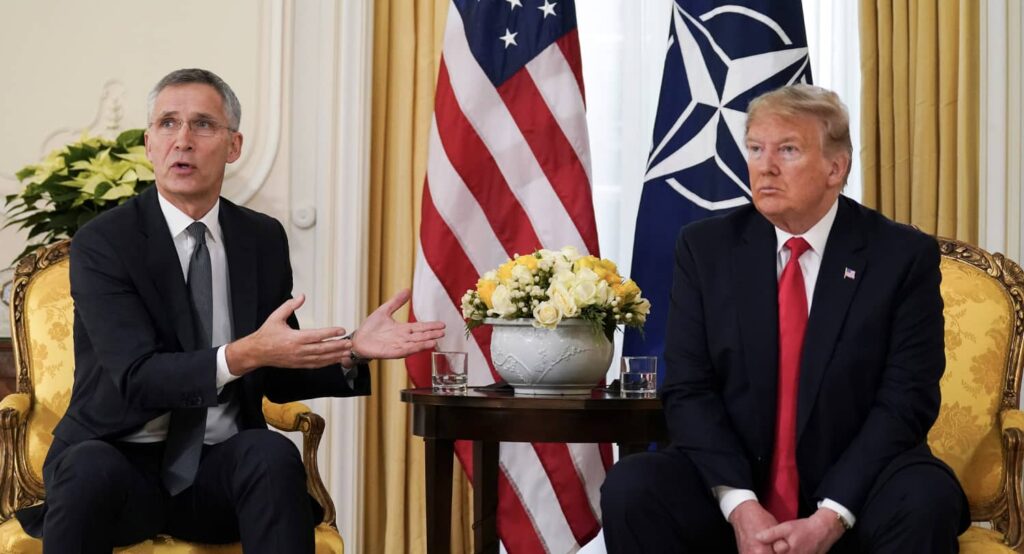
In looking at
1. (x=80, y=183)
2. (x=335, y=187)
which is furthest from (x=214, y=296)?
(x=335, y=187)

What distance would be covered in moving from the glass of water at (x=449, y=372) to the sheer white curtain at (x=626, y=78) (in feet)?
4.61

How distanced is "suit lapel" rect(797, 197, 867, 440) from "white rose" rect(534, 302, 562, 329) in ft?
2.00

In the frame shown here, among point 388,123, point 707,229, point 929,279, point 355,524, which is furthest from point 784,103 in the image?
point 355,524

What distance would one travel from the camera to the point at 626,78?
4.29 metres

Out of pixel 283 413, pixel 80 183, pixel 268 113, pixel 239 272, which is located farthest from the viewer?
pixel 268 113

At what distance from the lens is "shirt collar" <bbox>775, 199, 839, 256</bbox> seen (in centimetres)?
260

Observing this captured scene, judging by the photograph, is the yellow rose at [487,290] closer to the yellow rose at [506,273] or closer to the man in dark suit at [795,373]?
the yellow rose at [506,273]

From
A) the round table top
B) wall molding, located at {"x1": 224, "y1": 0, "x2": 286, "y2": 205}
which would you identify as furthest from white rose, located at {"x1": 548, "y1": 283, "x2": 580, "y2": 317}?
wall molding, located at {"x1": 224, "y1": 0, "x2": 286, "y2": 205}

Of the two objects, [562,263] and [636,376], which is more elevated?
[562,263]

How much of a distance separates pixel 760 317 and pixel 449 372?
2.75ft

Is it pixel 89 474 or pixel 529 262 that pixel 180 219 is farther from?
pixel 529 262

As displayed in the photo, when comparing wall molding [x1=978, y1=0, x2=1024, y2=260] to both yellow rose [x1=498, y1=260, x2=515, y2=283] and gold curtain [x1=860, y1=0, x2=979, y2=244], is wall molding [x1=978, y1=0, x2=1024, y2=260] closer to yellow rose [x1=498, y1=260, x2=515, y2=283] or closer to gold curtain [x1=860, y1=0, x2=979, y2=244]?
gold curtain [x1=860, y1=0, x2=979, y2=244]

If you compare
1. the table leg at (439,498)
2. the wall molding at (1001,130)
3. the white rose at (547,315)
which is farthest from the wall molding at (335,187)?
the wall molding at (1001,130)

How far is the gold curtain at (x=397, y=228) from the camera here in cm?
415
